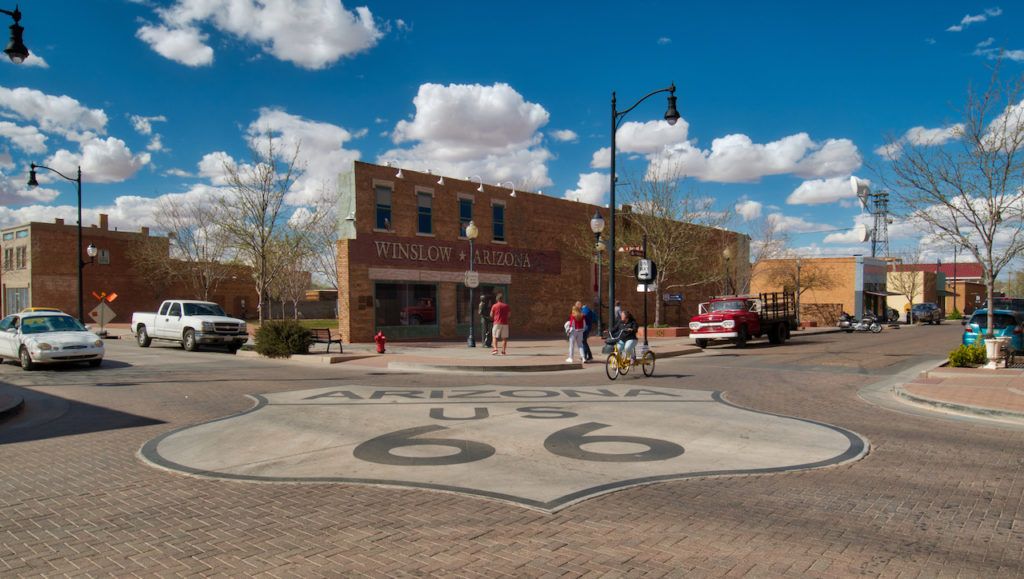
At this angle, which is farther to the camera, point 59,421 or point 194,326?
point 194,326

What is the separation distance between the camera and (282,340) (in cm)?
2002

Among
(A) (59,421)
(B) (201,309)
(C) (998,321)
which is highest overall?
(B) (201,309)

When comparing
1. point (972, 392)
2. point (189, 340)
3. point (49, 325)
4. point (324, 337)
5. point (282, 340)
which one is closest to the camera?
point (972, 392)

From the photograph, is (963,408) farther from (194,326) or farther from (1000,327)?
(194,326)

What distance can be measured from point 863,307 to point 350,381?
2133 inches

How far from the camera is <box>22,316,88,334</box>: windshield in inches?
678

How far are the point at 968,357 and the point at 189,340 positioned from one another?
24.1m

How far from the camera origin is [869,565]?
4105 mm

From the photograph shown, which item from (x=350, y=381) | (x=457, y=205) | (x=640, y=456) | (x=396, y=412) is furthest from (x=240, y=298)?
(x=640, y=456)

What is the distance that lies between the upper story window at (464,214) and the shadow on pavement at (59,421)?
19.0 metres

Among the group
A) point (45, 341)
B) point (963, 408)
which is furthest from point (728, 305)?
point (45, 341)

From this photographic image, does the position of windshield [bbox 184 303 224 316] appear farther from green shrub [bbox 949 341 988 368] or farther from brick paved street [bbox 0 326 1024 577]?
green shrub [bbox 949 341 988 368]

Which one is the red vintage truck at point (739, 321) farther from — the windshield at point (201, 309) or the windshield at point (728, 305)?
the windshield at point (201, 309)

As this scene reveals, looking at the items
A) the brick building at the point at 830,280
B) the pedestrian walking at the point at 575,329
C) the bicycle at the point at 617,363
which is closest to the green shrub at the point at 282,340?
the pedestrian walking at the point at 575,329
